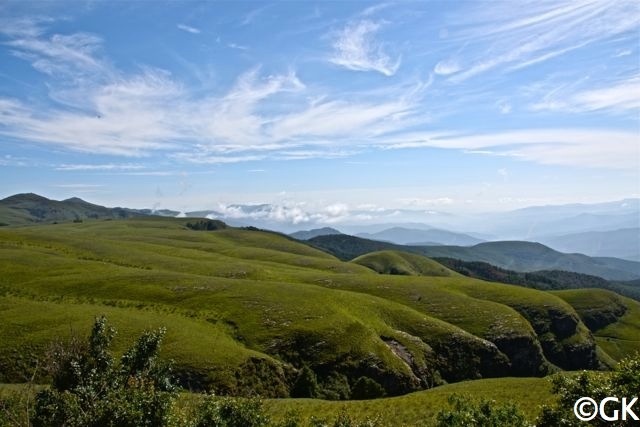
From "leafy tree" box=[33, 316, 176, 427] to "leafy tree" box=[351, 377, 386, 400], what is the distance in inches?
1854

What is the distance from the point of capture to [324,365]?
3209 inches

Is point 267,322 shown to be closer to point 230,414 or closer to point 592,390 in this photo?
point 230,414

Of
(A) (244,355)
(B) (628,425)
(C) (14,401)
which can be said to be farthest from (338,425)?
(A) (244,355)

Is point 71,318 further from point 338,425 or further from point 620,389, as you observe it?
point 620,389

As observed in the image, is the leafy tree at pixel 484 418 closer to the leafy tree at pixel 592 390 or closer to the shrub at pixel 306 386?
the leafy tree at pixel 592 390

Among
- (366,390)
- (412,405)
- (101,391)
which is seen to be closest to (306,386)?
(366,390)

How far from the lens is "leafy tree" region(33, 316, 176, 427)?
25375mm

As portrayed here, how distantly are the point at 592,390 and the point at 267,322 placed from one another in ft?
234

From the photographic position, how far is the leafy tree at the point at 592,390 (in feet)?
74.4

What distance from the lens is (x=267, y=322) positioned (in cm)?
8975

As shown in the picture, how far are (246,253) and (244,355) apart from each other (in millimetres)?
121492

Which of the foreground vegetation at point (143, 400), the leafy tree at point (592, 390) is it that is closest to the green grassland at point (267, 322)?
the foreground vegetation at point (143, 400)

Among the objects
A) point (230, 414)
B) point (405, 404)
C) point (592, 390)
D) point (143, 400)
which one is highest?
point (592, 390)

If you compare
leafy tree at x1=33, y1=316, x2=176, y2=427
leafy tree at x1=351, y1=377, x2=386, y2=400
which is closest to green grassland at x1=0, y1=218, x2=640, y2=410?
leafy tree at x1=351, y1=377, x2=386, y2=400
